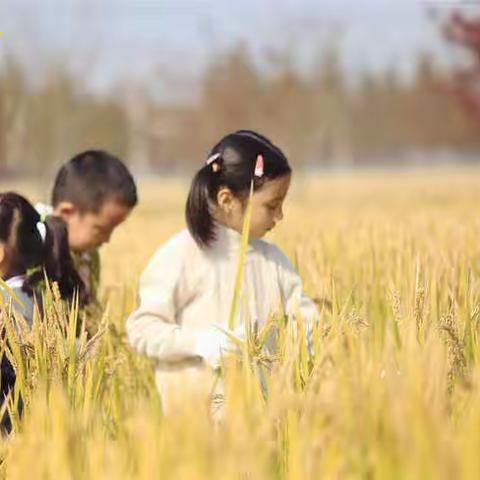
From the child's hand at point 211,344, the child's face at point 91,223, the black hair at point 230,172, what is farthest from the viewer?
A: the child's face at point 91,223

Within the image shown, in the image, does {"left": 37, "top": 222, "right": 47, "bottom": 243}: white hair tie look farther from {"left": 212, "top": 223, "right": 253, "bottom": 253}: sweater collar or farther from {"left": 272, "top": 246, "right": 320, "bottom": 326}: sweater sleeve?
{"left": 272, "top": 246, "right": 320, "bottom": 326}: sweater sleeve

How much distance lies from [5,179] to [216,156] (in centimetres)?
4243

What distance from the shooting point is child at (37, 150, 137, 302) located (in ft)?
9.14

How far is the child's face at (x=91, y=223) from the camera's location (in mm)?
2773

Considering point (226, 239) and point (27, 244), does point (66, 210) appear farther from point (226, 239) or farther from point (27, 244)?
point (226, 239)

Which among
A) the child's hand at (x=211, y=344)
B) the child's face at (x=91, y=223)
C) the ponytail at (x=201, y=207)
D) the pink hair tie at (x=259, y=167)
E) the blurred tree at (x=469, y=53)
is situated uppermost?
the blurred tree at (x=469, y=53)

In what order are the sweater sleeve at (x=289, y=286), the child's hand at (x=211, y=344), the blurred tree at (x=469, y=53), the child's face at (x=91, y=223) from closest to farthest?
1. the child's hand at (x=211, y=344)
2. the sweater sleeve at (x=289, y=286)
3. the child's face at (x=91, y=223)
4. the blurred tree at (x=469, y=53)

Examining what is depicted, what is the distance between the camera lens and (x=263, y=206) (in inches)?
85.4

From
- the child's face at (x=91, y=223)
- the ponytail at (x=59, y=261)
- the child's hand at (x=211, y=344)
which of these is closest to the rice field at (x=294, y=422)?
the child's hand at (x=211, y=344)

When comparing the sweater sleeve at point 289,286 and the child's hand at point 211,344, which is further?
the sweater sleeve at point 289,286

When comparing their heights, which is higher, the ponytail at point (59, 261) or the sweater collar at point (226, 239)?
the sweater collar at point (226, 239)

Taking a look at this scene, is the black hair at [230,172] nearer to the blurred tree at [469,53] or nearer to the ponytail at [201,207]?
the ponytail at [201,207]

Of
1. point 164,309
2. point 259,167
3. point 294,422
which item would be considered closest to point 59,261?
point 164,309

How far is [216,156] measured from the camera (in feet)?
7.25
